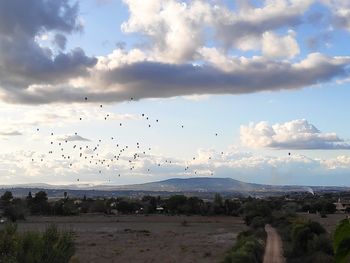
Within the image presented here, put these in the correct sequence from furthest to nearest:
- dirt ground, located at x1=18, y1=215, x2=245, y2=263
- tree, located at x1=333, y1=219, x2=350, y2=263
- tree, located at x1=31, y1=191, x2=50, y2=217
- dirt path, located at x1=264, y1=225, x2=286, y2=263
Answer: tree, located at x1=31, y1=191, x2=50, y2=217, dirt ground, located at x1=18, y1=215, x2=245, y2=263, dirt path, located at x1=264, y1=225, x2=286, y2=263, tree, located at x1=333, y1=219, x2=350, y2=263

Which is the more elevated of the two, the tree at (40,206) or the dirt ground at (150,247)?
the tree at (40,206)

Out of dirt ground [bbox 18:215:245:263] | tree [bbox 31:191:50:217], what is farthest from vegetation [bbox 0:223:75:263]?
tree [bbox 31:191:50:217]

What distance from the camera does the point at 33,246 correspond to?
2767 cm

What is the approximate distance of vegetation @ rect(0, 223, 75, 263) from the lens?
1009 inches

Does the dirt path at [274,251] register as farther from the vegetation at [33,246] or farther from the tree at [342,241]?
the tree at [342,241]

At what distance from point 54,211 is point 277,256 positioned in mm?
120316

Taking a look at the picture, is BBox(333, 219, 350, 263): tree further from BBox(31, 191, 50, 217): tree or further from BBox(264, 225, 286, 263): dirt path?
BBox(31, 191, 50, 217): tree

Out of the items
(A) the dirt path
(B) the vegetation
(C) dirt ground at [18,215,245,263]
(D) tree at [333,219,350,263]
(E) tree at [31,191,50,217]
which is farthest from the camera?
(E) tree at [31,191,50,217]

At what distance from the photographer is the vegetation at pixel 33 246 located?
25.6 m

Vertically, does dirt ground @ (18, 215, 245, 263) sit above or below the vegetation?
below

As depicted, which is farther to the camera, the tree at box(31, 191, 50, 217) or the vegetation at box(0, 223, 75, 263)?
the tree at box(31, 191, 50, 217)

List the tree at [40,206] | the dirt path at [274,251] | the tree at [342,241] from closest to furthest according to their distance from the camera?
the tree at [342,241]
the dirt path at [274,251]
the tree at [40,206]

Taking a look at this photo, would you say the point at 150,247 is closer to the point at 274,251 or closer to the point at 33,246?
the point at 274,251

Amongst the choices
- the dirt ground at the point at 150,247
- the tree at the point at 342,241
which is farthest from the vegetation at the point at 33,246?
the tree at the point at 342,241
